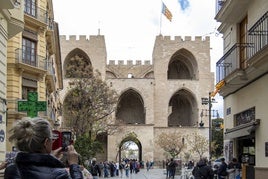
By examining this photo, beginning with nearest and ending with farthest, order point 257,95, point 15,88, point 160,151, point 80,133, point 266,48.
Answer: point 266,48 → point 257,95 → point 15,88 → point 80,133 → point 160,151

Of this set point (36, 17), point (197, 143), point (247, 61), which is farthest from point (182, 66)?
point (247, 61)

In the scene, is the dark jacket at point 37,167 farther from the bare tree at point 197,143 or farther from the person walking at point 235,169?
→ the bare tree at point 197,143

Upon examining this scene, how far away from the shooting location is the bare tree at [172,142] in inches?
2835

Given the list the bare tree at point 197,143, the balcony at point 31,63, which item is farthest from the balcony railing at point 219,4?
the bare tree at point 197,143

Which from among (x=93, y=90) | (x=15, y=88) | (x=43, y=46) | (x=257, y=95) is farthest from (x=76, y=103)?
(x=257, y=95)

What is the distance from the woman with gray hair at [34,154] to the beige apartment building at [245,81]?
10.2m

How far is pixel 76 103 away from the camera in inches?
1655

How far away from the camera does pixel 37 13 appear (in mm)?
34156

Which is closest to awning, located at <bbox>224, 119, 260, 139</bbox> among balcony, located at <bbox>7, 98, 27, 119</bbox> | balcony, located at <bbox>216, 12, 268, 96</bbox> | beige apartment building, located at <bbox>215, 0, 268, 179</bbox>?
beige apartment building, located at <bbox>215, 0, 268, 179</bbox>

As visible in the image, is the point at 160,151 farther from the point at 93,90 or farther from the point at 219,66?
the point at 219,66

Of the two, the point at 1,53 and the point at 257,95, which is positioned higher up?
the point at 1,53

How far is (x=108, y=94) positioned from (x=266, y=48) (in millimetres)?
32902

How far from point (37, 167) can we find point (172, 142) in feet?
229

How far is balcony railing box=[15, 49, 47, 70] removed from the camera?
30.9 m
